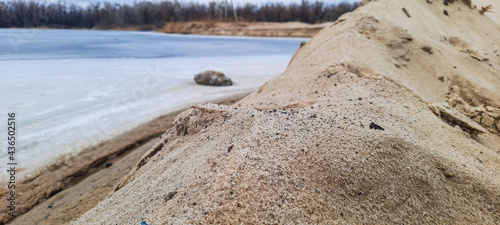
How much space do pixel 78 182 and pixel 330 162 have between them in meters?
2.16

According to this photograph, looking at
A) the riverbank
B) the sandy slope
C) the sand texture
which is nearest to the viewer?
the sandy slope

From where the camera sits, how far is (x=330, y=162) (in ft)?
3.57

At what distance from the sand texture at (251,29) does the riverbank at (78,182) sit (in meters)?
20.5

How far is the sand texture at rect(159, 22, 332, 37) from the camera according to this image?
22578 millimetres

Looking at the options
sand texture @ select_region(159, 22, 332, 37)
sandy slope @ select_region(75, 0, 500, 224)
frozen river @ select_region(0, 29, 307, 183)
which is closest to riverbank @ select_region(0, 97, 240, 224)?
frozen river @ select_region(0, 29, 307, 183)

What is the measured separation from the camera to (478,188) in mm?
1211

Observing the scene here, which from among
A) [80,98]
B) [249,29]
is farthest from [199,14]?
[80,98]

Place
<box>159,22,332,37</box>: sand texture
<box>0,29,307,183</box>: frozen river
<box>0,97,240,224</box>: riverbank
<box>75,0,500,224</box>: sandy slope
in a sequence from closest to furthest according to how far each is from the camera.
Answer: <box>75,0,500,224</box>: sandy slope
<box>0,97,240,224</box>: riverbank
<box>0,29,307,183</box>: frozen river
<box>159,22,332,37</box>: sand texture

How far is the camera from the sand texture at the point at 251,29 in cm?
2258

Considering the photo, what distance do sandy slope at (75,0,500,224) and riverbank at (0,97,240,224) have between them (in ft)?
1.72

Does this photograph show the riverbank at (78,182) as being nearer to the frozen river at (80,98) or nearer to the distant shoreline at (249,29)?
the frozen river at (80,98)

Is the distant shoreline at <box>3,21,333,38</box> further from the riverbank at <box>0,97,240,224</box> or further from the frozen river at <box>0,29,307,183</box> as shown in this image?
the riverbank at <box>0,97,240,224</box>

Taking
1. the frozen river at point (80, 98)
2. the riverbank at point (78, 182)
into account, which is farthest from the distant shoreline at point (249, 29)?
the riverbank at point (78, 182)

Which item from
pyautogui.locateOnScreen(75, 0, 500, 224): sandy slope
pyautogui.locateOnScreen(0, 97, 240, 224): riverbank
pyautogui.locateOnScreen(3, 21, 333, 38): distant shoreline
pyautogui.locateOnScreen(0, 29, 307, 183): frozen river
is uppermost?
pyautogui.locateOnScreen(3, 21, 333, 38): distant shoreline
